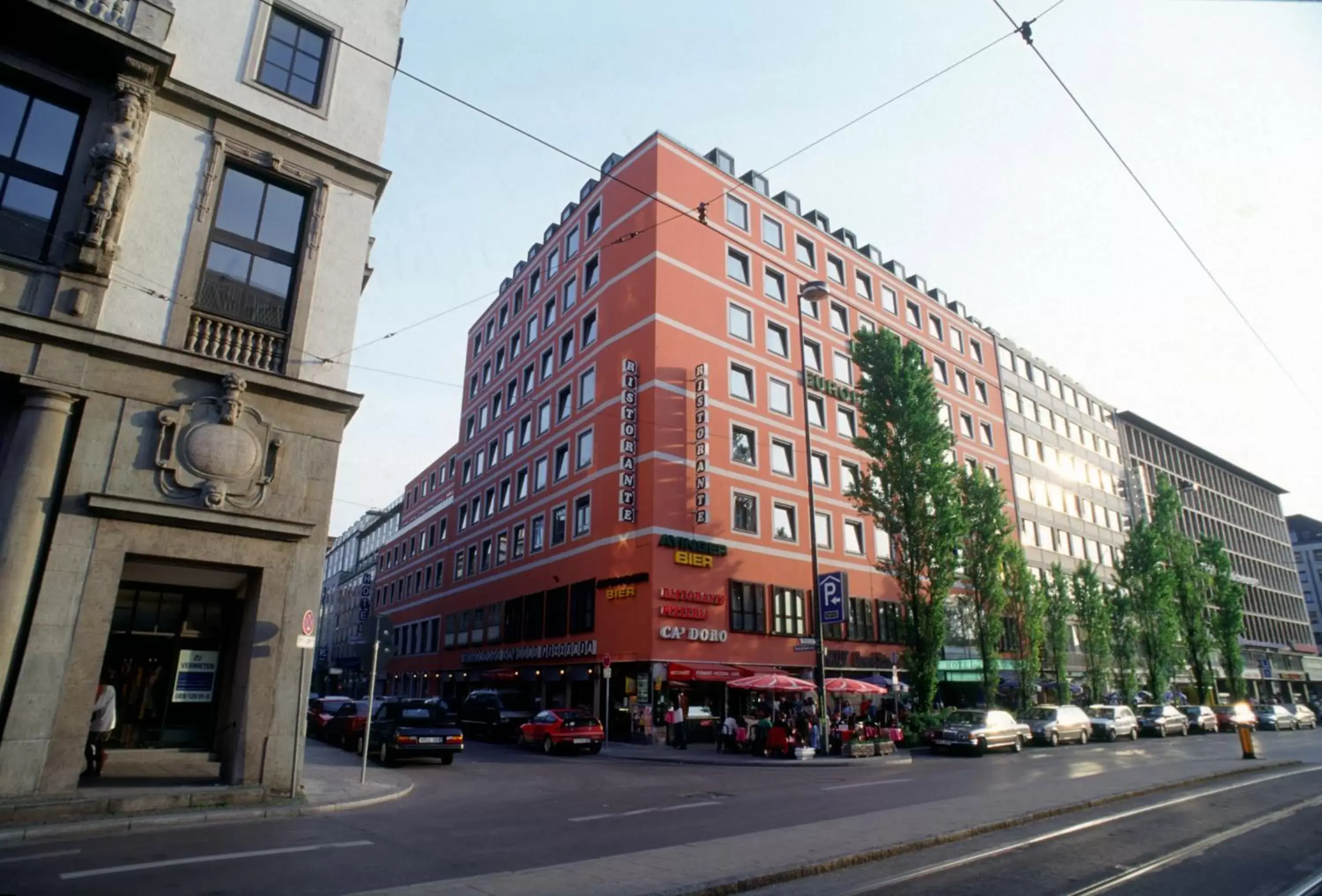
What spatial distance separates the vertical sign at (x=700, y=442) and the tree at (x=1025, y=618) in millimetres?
18769

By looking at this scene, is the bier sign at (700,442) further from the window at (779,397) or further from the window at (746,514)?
the window at (779,397)

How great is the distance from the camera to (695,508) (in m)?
30.5

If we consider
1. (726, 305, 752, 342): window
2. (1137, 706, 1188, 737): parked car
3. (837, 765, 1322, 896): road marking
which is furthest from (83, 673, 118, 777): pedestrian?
(1137, 706, 1188, 737): parked car

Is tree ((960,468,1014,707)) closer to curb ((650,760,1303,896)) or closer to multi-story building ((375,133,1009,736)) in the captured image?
multi-story building ((375,133,1009,736))

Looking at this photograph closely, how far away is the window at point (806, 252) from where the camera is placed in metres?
40.1

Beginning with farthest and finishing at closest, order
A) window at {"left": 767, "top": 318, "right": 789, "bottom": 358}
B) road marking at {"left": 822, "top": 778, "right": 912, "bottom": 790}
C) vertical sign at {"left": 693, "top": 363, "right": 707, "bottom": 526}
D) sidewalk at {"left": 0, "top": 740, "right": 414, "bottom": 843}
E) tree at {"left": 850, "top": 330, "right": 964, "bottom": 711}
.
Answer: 1. window at {"left": 767, "top": 318, "right": 789, "bottom": 358}
2. vertical sign at {"left": 693, "top": 363, "right": 707, "bottom": 526}
3. tree at {"left": 850, "top": 330, "right": 964, "bottom": 711}
4. road marking at {"left": 822, "top": 778, "right": 912, "bottom": 790}
5. sidewalk at {"left": 0, "top": 740, "right": 414, "bottom": 843}

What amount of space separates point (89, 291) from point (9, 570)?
4525 millimetres

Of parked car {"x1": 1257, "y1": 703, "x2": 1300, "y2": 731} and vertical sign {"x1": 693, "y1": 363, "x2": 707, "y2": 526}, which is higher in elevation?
vertical sign {"x1": 693, "y1": 363, "x2": 707, "y2": 526}

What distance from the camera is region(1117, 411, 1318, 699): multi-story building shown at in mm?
69312

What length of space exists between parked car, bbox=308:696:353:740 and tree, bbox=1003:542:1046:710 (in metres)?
32.7

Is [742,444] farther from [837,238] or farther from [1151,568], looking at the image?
[1151,568]

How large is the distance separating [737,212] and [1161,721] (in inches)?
1295

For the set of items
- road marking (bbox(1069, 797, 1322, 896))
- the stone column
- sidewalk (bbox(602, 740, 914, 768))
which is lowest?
sidewalk (bbox(602, 740, 914, 768))

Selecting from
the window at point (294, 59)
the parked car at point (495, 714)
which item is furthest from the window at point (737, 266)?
the window at point (294, 59)
